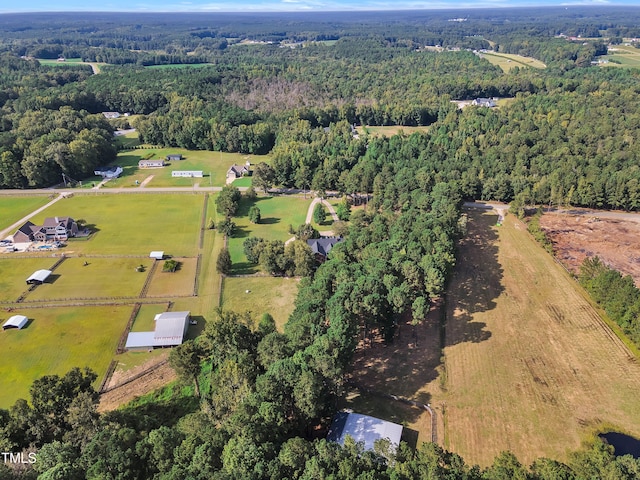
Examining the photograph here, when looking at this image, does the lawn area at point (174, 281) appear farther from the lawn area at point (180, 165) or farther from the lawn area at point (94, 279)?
the lawn area at point (180, 165)

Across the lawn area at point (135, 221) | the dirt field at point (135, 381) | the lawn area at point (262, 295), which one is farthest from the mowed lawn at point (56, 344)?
the lawn area at point (135, 221)

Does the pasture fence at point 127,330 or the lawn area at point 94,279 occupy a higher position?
the lawn area at point 94,279

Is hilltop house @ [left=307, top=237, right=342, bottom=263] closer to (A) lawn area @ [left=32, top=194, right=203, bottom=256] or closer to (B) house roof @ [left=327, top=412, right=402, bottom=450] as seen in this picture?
(A) lawn area @ [left=32, top=194, right=203, bottom=256]

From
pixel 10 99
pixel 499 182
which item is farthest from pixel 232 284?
pixel 10 99

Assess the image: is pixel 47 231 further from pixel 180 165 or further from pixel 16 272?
pixel 180 165

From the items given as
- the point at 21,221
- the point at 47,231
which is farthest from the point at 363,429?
the point at 21,221

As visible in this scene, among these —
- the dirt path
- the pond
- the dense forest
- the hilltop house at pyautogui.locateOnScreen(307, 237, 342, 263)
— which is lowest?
the pond

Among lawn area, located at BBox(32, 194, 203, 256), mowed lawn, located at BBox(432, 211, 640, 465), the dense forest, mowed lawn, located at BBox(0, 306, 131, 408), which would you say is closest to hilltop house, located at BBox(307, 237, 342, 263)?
the dense forest
